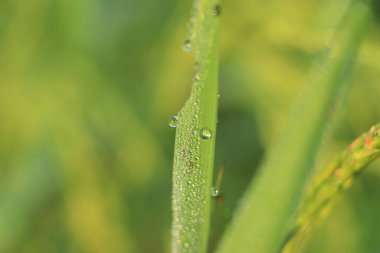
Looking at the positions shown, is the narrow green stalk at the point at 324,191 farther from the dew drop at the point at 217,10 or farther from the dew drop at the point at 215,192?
the dew drop at the point at 217,10

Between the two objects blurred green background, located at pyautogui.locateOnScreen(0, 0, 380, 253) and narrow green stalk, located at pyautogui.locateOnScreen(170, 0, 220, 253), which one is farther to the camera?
blurred green background, located at pyautogui.locateOnScreen(0, 0, 380, 253)

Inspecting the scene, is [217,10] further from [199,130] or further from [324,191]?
[324,191]

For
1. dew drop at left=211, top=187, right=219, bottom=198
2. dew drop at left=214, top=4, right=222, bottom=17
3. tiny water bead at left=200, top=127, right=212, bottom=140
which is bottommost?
dew drop at left=211, top=187, right=219, bottom=198

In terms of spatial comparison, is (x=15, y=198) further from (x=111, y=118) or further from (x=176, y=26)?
(x=176, y=26)

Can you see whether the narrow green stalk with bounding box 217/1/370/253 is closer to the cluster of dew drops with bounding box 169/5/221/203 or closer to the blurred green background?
the cluster of dew drops with bounding box 169/5/221/203

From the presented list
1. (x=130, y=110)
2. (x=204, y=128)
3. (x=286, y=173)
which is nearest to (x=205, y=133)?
(x=204, y=128)

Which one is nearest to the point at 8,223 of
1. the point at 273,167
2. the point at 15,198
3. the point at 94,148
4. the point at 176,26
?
the point at 15,198

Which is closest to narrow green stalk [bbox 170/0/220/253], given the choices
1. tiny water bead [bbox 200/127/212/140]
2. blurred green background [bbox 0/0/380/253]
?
tiny water bead [bbox 200/127/212/140]
